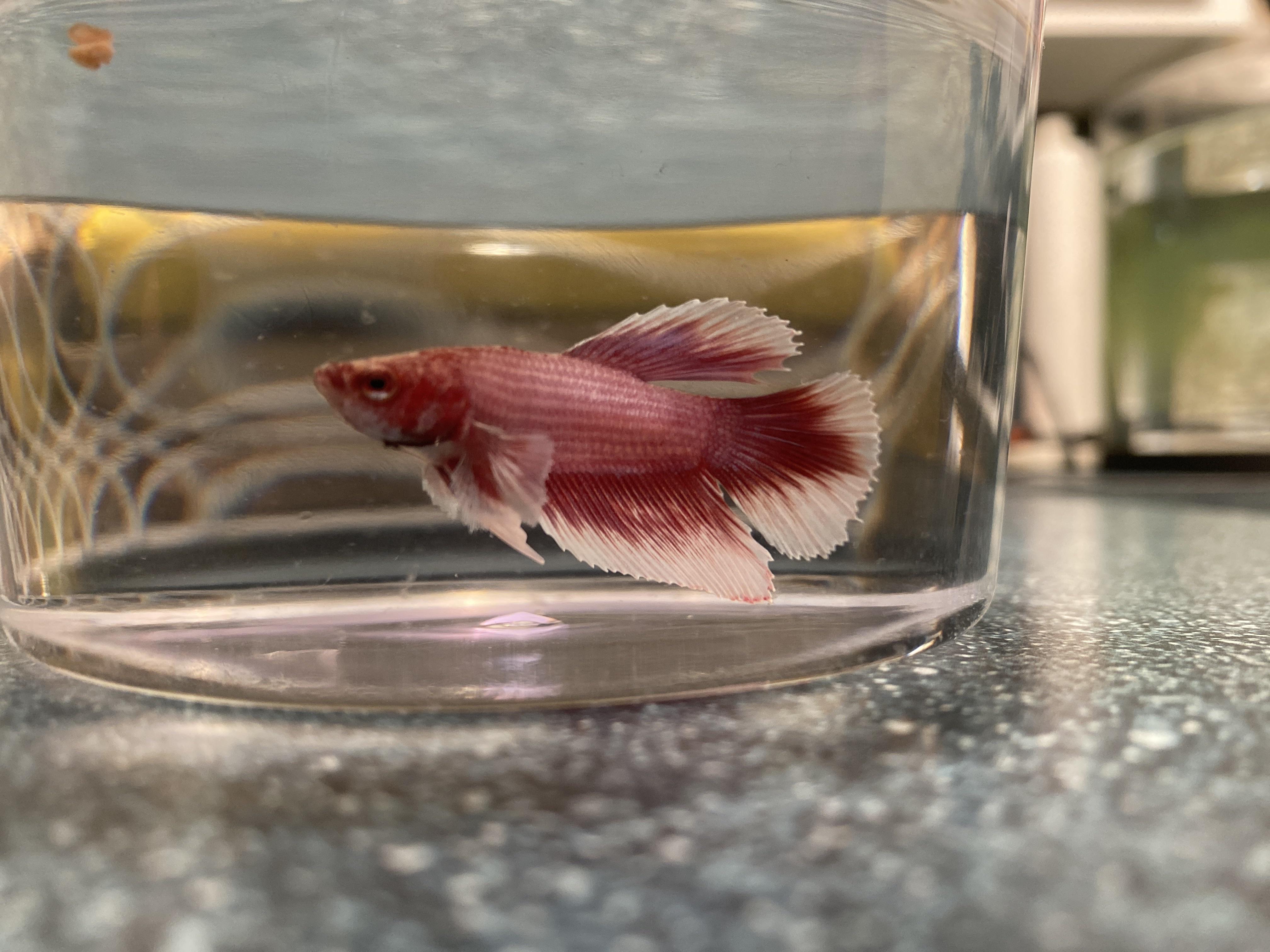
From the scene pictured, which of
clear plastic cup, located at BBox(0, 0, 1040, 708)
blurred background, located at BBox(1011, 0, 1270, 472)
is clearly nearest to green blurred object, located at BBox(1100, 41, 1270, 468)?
blurred background, located at BBox(1011, 0, 1270, 472)

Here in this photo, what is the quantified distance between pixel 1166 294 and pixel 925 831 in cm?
83

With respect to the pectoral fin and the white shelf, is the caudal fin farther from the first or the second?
the white shelf

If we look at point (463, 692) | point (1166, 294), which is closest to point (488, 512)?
point (463, 692)

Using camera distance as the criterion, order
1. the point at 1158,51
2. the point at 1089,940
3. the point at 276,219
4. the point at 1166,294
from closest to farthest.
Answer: the point at 1089,940
the point at 276,219
the point at 1166,294
the point at 1158,51

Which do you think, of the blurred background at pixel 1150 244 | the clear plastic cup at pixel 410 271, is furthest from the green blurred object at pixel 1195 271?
the clear plastic cup at pixel 410 271

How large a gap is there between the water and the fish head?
0.02 m

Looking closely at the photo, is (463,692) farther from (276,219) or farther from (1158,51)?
(1158,51)

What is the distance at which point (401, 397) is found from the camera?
16cm

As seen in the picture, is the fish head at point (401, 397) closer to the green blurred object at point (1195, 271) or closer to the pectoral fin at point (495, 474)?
the pectoral fin at point (495, 474)

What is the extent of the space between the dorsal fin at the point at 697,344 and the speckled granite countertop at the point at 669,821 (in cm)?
6

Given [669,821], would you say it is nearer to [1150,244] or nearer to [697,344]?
[697,344]

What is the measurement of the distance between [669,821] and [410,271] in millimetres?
127

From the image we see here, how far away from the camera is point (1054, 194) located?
3.03ft

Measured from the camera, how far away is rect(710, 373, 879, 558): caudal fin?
0.58 feet
